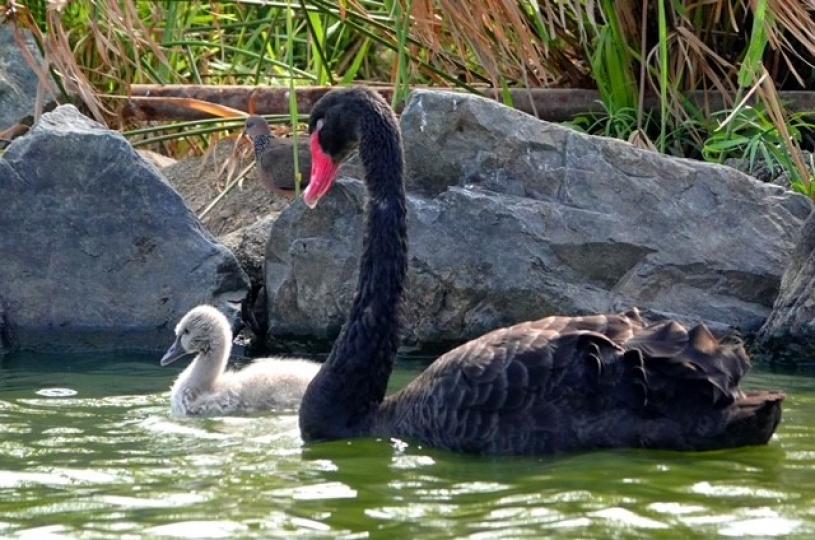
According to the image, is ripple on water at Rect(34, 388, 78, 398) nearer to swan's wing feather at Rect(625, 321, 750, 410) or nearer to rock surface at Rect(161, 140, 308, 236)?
rock surface at Rect(161, 140, 308, 236)

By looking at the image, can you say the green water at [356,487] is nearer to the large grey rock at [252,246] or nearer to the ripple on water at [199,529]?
the ripple on water at [199,529]

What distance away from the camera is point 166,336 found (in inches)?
267

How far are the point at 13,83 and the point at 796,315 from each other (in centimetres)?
504

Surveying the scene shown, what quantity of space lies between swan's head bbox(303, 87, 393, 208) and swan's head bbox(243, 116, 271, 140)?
284cm

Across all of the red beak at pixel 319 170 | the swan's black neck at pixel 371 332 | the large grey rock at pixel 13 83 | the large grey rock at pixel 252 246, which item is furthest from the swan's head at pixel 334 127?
the large grey rock at pixel 13 83

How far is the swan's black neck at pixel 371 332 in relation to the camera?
4.93m

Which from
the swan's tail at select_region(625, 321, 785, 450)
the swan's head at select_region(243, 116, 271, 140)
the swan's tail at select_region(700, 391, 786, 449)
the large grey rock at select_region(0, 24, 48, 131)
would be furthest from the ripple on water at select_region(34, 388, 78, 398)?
the large grey rock at select_region(0, 24, 48, 131)

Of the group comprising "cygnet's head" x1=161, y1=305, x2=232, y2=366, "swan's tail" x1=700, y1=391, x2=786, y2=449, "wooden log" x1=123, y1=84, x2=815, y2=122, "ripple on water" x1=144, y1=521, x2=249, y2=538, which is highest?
"wooden log" x1=123, y1=84, x2=815, y2=122

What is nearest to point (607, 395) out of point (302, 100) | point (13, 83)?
point (302, 100)

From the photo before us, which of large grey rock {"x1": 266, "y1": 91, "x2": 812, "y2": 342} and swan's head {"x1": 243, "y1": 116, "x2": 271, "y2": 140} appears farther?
swan's head {"x1": 243, "y1": 116, "x2": 271, "y2": 140}

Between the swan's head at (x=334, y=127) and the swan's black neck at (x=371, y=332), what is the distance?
0.12m

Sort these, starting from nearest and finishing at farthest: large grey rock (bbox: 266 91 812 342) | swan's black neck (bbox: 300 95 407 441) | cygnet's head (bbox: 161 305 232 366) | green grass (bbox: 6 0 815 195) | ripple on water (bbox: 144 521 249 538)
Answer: ripple on water (bbox: 144 521 249 538)
swan's black neck (bbox: 300 95 407 441)
cygnet's head (bbox: 161 305 232 366)
large grey rock (bbox: 266 91 812 342)
green grass (bbox: 6 0 815 195)

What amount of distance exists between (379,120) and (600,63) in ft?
9.33

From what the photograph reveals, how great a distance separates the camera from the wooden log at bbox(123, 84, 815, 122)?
7.70m
